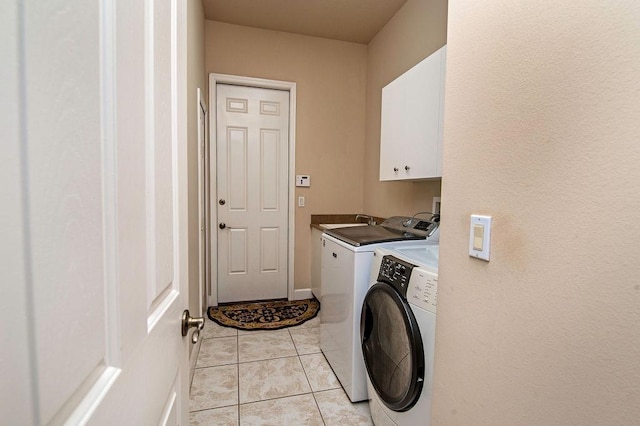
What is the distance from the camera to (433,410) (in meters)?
0.96

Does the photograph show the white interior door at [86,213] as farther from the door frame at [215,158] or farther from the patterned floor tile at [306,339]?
the door frame at [215,158]

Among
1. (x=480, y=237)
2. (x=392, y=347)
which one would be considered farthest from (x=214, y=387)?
(x=480, y=237)

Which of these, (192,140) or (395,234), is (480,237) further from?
(192,140)

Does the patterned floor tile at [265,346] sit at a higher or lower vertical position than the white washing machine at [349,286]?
lower

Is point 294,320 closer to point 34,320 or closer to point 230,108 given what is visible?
point 230,108

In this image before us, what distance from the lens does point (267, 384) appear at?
1.93 meters

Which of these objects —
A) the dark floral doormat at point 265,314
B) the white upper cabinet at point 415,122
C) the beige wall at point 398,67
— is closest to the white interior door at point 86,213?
the white upper cabinet at point 415,122

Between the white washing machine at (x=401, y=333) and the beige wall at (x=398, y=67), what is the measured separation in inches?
40.3

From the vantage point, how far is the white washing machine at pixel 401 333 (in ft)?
3.75

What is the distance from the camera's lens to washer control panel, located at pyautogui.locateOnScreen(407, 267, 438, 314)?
112 centimetres

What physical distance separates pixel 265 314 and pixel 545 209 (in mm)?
2760

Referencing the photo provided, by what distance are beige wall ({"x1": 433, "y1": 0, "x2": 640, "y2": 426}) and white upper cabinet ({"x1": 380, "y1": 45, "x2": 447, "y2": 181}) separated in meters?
0.89

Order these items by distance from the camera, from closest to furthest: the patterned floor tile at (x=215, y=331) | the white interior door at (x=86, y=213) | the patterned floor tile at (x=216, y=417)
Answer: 1. the white interior door at (x=86, y=213)
2. the patterned floor tile at (x=216, y=417)
3. the patterned floor tile at (x=215, y=331)

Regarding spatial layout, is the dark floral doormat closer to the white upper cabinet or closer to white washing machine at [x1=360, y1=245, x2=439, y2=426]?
white washing machine at [x1=360, y1=245, x2=439, y2=426]
